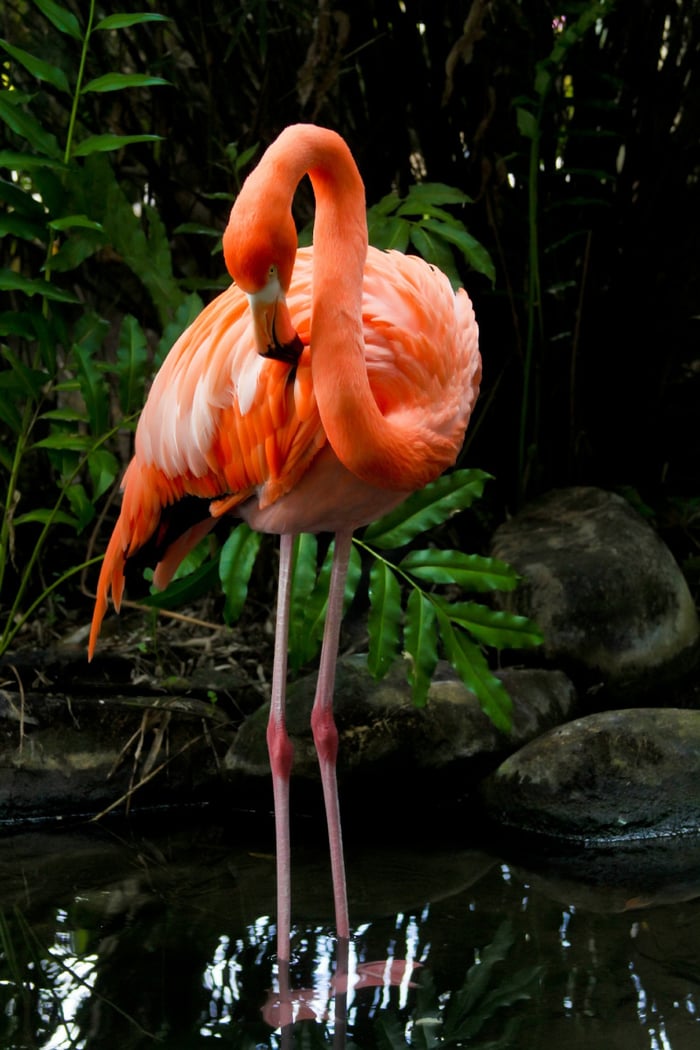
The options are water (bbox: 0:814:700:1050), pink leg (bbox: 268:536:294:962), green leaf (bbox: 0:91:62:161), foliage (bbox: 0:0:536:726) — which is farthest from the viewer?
foliage (bbox: 0:0:536:726)

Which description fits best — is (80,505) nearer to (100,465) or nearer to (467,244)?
(100,465)

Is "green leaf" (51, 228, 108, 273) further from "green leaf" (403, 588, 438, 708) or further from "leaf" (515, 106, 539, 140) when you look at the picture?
"leaf" (515, 106, 539, 140)

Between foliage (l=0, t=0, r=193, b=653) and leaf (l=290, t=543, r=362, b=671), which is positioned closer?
foliage (l=0, t=0, r=193, b=653)

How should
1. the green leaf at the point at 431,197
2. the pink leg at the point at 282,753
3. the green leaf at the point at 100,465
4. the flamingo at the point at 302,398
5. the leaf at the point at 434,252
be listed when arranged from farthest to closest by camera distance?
the green leaf at the point at 431,197
the leaf at the point at 434,252
the green leaf at the point at 100,465
the pink leg at the point at 282,753
the flamingo at the point at 302,398

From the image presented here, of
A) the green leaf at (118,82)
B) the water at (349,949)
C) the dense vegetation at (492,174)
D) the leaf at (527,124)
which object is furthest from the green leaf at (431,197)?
the water at (349,949)

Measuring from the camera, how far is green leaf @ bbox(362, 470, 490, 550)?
3.68 meters

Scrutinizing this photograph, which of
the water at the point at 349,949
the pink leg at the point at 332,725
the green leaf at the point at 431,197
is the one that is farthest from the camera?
the green leaf at the point at 431,197

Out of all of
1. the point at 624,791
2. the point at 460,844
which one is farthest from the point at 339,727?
the point at 624,791

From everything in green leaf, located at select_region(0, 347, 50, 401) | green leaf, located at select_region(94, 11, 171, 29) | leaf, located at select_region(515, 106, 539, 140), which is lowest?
green leaf, located at select_region(0, 347, 50, 401)

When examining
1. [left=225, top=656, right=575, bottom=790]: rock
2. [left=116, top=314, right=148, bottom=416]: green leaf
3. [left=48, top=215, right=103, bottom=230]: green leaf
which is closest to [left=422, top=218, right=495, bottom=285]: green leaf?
[left=116, top=314, right=148, bottom=416]: green leaf

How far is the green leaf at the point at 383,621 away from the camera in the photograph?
3.50m

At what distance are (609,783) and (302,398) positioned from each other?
1606 millimetres

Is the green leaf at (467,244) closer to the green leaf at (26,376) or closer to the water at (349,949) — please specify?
the green leaf at (26,376)

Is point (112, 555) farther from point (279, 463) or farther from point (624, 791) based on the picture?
point (624, 791)
